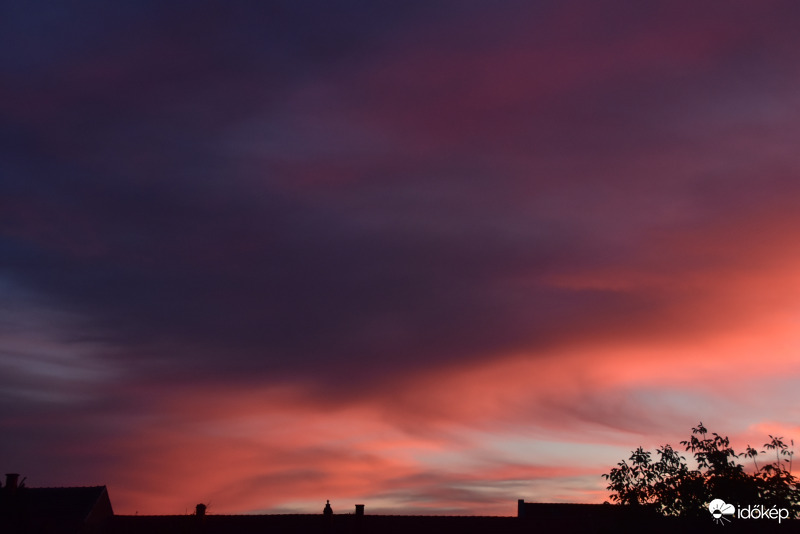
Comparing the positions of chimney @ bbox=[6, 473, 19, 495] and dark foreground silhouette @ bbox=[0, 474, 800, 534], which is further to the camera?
chimney @ bbox=[6, 473, 19, 495]

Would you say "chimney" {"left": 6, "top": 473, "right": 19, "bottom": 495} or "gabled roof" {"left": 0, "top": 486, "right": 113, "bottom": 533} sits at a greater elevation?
"chimney" {"left": 6, "top": 473, "right": 19, "bottom": 495}

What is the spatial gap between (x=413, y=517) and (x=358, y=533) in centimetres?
447
